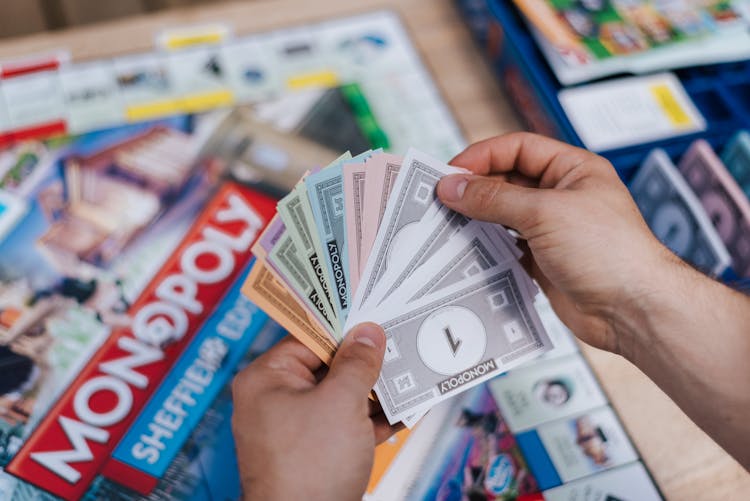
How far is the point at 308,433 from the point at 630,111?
725mm

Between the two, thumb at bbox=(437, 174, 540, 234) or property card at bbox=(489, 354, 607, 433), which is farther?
property card at bbox=(489, 354, 607, 433)

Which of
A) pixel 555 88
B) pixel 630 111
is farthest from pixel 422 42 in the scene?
pixel 630 111

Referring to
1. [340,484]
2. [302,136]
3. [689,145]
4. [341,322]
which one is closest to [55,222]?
[302,136]

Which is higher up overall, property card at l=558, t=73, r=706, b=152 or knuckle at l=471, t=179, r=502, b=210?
property card at l=558, t=73, r=706, b=152

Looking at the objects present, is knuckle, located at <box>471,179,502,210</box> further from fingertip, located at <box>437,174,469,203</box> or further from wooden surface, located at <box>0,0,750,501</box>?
wooden surface, located at <box>0,0,750,501</box>

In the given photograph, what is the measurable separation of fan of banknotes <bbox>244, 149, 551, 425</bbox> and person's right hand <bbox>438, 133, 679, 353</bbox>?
0.04m

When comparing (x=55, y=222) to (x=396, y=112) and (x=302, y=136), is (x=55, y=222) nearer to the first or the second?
(x=302, y=136)

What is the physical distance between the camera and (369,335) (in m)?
0.68

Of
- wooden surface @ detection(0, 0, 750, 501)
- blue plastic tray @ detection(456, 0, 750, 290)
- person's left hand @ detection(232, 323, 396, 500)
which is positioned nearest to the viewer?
person's left hand @ detection(232, 323, 396, 500)

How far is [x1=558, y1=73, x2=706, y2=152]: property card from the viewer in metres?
0.96

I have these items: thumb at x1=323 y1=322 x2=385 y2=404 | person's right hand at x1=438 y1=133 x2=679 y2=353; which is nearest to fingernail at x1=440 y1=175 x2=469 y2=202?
person's right hand at x1=438 y1=133 x2=679 y2=353

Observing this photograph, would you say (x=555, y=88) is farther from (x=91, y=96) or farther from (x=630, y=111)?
(x=91, y=96)

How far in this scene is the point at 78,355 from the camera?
814 mm

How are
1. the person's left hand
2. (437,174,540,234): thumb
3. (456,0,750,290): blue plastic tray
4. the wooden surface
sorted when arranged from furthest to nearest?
the wooden surface → (456,0,750,290): blue plastic tray → (437,174,540,234): thumb → the person's left hand
